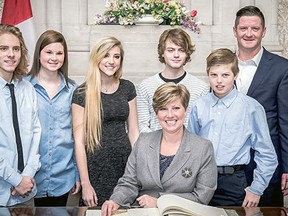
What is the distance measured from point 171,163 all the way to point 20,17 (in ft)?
9.14

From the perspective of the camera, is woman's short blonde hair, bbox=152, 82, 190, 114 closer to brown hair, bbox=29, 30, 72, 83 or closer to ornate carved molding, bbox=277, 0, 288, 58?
brown hair, bbox=29, 30, 72, 83

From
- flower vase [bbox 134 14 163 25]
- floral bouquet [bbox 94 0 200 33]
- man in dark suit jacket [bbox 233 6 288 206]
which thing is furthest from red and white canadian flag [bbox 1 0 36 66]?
man in dark suit jacket [bbox 233 6 288 206]

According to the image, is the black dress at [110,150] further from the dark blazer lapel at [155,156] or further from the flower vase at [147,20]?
the flower vase at [147,20]

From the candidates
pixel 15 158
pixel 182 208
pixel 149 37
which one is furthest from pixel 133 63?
pixel 182 208

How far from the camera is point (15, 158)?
264 cm

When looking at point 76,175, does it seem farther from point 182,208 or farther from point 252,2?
point 252,2

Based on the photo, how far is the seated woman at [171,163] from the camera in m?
2.30

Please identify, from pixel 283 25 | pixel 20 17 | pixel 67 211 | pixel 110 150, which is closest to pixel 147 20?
pixel 20 17

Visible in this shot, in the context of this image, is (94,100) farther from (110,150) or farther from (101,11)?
(101,11)

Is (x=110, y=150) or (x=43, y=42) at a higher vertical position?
(x=43, y=42)

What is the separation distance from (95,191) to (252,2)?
2856mm

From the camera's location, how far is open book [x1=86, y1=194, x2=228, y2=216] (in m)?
1.90

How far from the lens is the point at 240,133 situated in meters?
2.63

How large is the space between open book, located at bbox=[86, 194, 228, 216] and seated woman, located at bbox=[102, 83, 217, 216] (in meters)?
0.21
